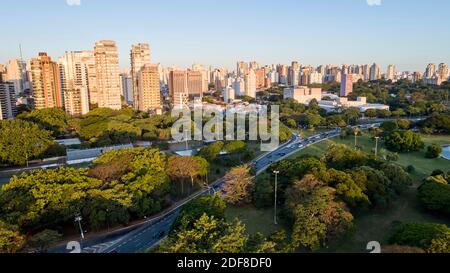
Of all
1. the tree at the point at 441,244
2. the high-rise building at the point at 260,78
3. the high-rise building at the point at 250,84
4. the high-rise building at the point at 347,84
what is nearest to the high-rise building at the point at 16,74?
the high-rise building at the point at 250,84

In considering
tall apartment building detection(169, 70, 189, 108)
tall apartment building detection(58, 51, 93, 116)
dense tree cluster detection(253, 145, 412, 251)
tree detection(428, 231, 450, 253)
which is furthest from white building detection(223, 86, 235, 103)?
tree detection(428, 231, 450, 253)

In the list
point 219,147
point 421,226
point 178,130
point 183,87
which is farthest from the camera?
A: point 183,87

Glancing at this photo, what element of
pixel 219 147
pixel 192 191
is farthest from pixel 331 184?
pixel 219 147

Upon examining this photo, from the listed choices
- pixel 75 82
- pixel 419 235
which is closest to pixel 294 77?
pixel 75 82

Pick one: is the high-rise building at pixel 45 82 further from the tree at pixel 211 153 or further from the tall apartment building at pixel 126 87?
the tree at pixel 211 153
